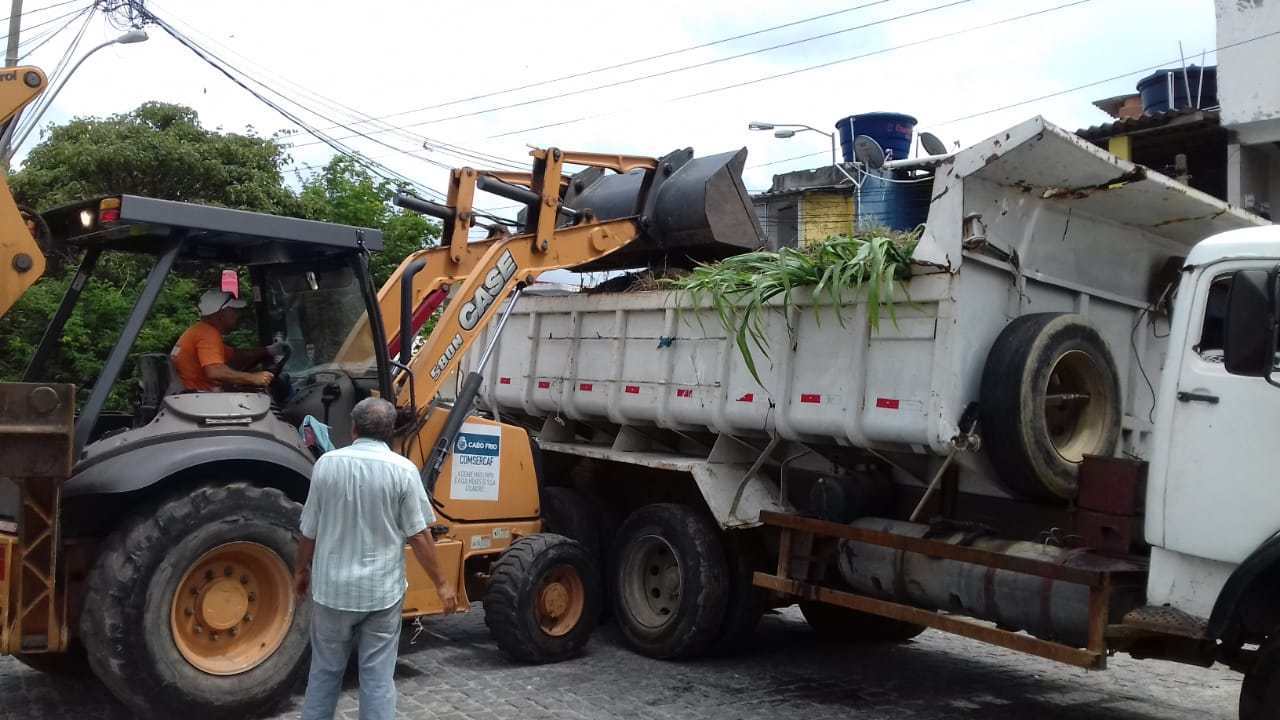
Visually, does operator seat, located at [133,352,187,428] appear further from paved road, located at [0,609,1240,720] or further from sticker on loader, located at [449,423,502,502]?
sticker on loader, located at [449,423,502,502]

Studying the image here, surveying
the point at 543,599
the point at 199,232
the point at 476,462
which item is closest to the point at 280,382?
the point at 199,232

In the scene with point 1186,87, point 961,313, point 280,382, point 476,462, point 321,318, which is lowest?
point 476,462

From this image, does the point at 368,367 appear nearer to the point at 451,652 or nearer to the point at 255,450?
the point at 255,450

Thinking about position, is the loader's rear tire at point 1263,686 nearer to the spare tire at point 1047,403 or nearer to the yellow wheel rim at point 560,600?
the spare tire at point 1047,403

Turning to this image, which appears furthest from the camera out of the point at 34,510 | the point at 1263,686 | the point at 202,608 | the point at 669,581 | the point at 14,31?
the point at 14,31

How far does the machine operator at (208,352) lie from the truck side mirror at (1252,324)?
15.4ft

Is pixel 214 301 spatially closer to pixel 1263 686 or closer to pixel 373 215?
pixel 1263 686

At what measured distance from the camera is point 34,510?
189 inches

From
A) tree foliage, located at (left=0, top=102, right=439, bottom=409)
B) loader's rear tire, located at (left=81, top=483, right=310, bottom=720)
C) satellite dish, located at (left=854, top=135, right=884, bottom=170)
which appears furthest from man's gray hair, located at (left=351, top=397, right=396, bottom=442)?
tree foliage, located at (left=0, top=102, right=439, bottom=409)

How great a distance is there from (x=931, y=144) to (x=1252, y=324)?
3.62 metres

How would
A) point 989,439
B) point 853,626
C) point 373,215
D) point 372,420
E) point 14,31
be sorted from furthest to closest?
point 373,215, point 14,31, point 853,626, point 989,439, point 372,420

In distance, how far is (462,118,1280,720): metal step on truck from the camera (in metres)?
4.51

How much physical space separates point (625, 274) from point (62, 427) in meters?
4.51

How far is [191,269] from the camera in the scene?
625 centimetres
